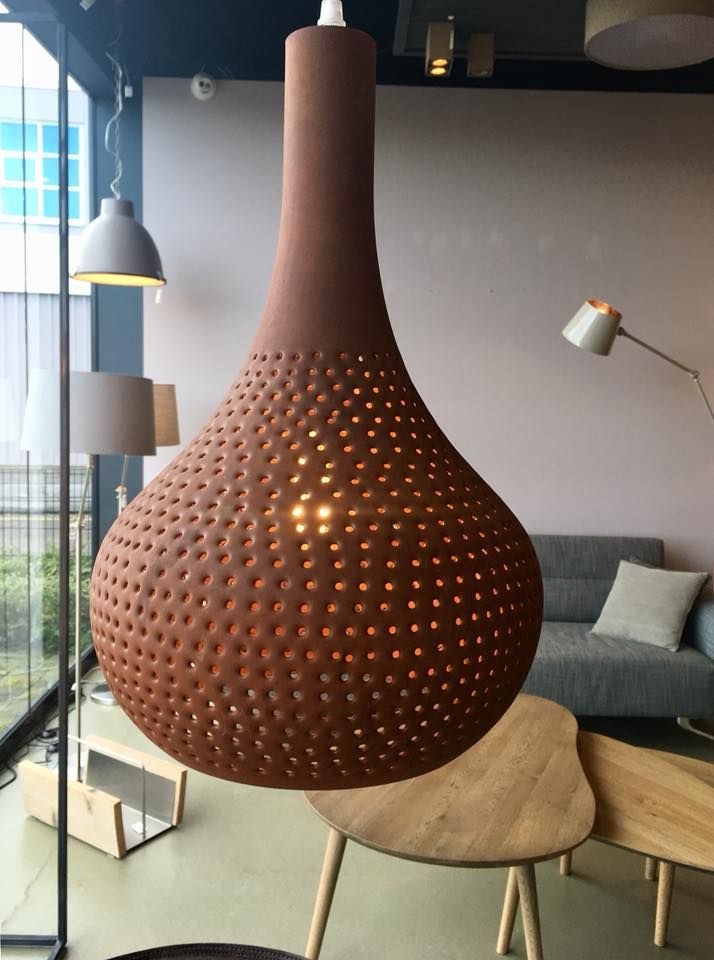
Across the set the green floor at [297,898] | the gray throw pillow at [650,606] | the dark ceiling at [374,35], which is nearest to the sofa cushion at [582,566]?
the gray throw pillow at [650,606]

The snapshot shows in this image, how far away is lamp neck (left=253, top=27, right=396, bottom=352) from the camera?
44 centimetres

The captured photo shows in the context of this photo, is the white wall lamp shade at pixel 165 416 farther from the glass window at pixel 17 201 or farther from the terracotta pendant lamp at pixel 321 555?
the terracotta pendant lamp at pixel 321 555

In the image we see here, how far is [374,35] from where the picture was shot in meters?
3.64

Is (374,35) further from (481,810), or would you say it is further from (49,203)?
(481,810)

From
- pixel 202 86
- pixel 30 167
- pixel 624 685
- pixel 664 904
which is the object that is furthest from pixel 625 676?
pixel 202 86

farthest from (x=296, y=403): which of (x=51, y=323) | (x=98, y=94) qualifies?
(x=98, y=94)

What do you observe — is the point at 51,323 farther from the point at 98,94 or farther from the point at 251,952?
the point at 251,952

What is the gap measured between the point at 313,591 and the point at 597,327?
140 inches

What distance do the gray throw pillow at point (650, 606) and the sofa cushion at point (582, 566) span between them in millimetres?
177

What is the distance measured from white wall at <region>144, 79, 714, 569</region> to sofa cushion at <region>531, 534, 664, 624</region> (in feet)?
0.73

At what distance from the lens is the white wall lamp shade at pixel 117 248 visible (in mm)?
3529

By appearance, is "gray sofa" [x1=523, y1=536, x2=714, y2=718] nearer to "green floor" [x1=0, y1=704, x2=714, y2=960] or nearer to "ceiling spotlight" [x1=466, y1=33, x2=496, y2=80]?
"green floor" [x1=0, y1=704, x2=714, y2=960]

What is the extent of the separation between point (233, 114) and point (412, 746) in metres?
4.54

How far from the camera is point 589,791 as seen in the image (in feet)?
6.55
